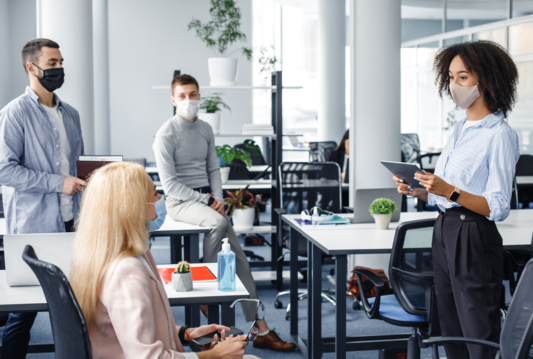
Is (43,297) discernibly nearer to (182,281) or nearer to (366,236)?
(182,281)

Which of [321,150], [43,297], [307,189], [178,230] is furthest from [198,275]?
[321,150]

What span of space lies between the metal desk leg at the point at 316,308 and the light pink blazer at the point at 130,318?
148 cm

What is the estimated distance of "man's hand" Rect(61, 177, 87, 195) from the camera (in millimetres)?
2572

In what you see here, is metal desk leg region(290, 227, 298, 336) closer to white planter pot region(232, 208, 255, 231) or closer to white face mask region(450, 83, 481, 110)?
white planter pot region(232, 208, 255, 231)

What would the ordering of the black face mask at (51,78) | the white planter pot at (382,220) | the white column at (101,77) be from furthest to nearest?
the white column at (101,77) → the white planter pot at (382,220) → the black face mask at (51,78)

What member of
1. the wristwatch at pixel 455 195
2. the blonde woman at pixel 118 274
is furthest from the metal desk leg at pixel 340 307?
the blonde woman at pixel 118 274

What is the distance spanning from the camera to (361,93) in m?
4.24

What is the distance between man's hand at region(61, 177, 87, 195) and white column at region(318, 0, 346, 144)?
751 centimetres

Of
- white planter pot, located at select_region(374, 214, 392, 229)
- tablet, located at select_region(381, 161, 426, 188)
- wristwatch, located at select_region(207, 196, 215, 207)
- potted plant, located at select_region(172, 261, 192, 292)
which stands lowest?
potted plant, located at select_region(172, 261, 192, 292)

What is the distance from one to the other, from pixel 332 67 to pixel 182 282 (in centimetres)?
827

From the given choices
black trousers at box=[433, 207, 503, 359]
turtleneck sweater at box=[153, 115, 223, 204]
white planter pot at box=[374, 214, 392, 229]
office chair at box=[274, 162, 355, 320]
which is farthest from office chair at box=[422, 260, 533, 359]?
office chair at box=[274, 162, 355, 320]

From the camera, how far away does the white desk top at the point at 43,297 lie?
1.84m

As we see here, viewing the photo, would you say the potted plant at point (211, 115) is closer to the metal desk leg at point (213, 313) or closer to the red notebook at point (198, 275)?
the red notebook at point (198, 275)

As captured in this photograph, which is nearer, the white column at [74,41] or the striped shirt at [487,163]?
the striped shirt at [487,163]
